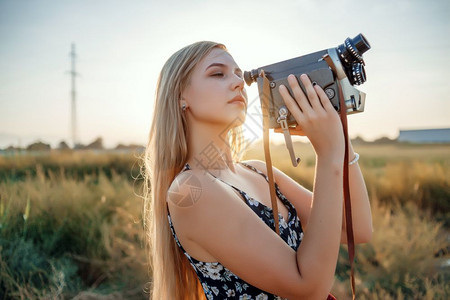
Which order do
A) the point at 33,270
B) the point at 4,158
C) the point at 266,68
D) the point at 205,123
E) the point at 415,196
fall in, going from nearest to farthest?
the point at 266,68, the point at 205,123, the point at 33,270, the point at 415,196, the point at 4,158

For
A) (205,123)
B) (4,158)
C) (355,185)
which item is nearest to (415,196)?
(355,185)

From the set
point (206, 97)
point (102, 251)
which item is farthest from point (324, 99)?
point (102, 251)

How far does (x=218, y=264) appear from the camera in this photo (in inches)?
56.7

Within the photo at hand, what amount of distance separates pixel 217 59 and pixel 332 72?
53 centimetres

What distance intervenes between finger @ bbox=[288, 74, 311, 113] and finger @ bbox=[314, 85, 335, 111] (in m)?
0.05

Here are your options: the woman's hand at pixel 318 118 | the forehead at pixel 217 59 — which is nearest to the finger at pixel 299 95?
the woman's hand at pixel 318 118

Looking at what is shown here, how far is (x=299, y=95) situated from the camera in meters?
1.42

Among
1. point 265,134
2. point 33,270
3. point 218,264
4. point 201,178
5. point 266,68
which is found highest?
point 266,68

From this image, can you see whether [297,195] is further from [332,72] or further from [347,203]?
[332,72]

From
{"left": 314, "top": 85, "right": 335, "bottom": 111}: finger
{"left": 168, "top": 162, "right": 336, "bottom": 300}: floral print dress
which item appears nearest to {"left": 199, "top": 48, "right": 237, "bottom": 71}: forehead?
{"left": 314, "top": 85, "right": 335, "bottom": 111}: finger

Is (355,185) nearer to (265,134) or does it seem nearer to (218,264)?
(265,134)

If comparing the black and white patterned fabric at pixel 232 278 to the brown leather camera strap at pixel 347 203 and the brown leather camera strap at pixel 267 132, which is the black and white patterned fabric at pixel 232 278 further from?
the brown leather camera strap at pixel 347 203

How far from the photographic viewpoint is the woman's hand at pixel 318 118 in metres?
1.37

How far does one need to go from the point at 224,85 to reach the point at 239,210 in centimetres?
58
